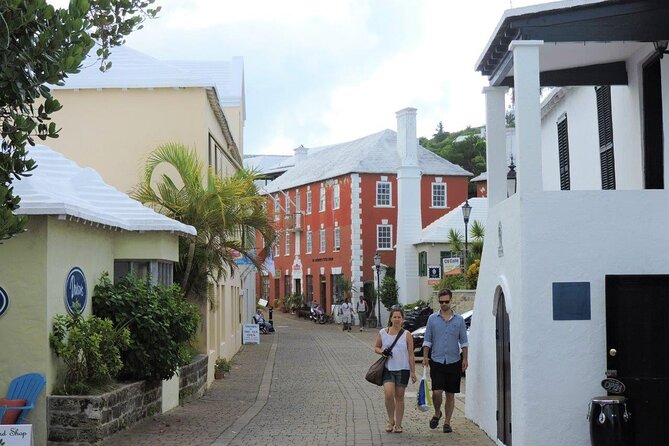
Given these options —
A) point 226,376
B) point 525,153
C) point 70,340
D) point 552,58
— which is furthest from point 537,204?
point 226,376

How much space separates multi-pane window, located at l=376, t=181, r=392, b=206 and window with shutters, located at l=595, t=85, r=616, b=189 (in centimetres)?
4231

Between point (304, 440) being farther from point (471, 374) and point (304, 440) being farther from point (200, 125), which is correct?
point (200, 125)

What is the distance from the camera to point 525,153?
10.4m

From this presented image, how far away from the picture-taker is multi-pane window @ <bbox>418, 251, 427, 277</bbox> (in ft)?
167

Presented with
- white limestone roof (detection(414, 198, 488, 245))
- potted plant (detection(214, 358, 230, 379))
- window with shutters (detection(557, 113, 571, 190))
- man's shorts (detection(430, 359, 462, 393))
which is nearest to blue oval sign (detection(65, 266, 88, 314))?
man's shorts (detection(430, 359, 462, 393))

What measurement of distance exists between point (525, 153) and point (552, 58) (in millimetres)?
2841

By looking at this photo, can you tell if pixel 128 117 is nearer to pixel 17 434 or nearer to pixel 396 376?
pixel 396 376

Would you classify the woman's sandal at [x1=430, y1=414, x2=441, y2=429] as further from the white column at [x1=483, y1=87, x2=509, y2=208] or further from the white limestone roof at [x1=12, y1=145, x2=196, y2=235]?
the white limestone roof at [x1=12, y1=145, x2=196, y2=235]

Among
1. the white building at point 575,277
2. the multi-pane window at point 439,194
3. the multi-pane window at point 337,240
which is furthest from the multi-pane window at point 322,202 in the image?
the white building at point 575,277

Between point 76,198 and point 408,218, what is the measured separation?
39711 millimetres

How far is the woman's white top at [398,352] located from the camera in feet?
42.8

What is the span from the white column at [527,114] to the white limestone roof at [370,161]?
45609 mm

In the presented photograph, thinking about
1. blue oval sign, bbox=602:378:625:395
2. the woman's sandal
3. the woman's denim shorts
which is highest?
blue oval sign, bbox=602:378:625:395

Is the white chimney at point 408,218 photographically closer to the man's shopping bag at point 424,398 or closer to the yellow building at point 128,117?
the yellow building at point 128,117
